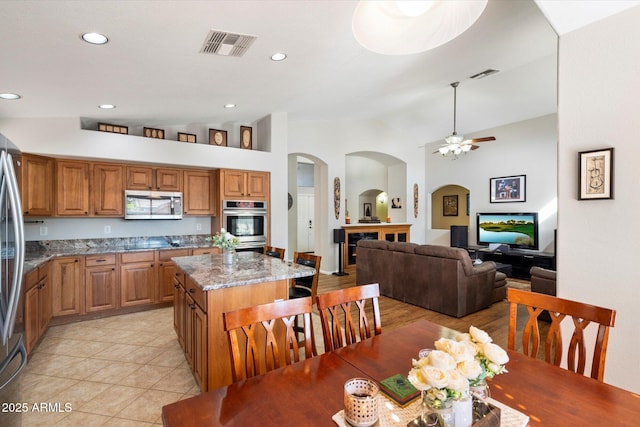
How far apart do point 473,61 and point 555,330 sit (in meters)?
4.01

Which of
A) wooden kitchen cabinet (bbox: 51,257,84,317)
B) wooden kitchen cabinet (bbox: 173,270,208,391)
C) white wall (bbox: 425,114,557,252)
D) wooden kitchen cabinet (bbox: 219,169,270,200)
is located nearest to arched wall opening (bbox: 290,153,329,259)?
wooden kitchen cabinet (bbox: 219,169,270,200)

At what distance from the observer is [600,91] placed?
6.84ft

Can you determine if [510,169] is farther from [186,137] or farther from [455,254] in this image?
[186,137]

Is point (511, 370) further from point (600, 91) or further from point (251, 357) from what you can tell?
point (600, 91)

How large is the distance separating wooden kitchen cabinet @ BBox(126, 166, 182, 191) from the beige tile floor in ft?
6.33

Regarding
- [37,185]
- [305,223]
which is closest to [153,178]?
[37,185]

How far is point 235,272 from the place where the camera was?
256cm

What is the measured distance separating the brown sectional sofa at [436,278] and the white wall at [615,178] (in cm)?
190

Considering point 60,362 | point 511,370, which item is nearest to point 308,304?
point 511,370

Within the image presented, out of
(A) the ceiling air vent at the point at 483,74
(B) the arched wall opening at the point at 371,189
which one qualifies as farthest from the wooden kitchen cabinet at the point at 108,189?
(B) the arched wall opening at the point at 371,189

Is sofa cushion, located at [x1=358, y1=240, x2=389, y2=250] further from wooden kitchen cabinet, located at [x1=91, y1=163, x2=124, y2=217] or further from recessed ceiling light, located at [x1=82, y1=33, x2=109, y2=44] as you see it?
recessed ceiling light, located at [x1=82, y1=33, x2=109, y2=44]

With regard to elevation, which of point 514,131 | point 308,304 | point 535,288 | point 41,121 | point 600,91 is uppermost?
point 514,131

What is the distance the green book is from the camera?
108cm

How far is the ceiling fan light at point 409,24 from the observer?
1.26 m
